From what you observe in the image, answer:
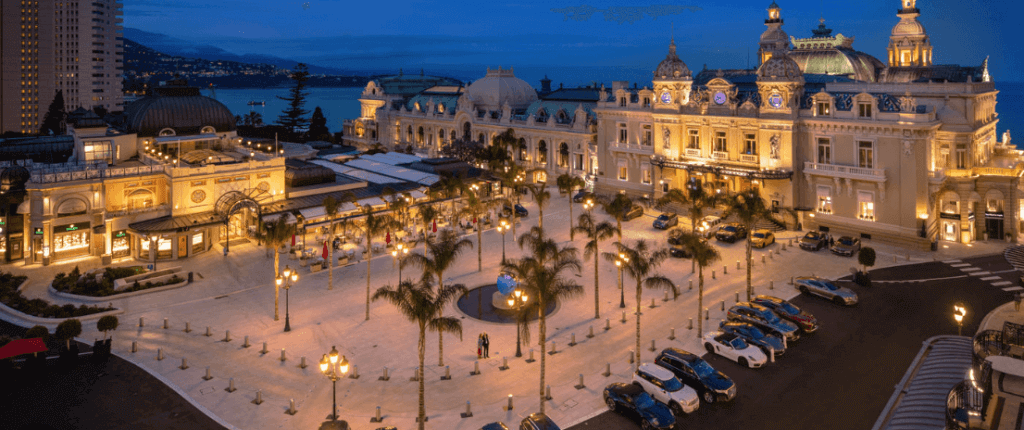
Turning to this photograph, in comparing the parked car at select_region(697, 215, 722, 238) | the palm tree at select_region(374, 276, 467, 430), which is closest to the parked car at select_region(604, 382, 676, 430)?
the palm tree at select_region(374, 276, 467, 430)

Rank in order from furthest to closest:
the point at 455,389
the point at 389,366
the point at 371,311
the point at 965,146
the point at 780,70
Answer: the point at 780,70
the point at 965,146
the point at 371,311
the point at 389,366
the point at 455,389

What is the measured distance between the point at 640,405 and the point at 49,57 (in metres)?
154

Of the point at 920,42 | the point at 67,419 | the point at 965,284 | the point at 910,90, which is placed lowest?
the point at 67,419

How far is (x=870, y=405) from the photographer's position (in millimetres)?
27719

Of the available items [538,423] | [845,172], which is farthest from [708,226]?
[538,423]

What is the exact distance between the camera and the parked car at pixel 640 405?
25.7 m

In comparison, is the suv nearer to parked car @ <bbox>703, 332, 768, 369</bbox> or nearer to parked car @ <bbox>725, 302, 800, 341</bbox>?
parked car @ <bbox>725, 302, 800, 341</bbox>

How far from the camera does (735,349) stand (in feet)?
106

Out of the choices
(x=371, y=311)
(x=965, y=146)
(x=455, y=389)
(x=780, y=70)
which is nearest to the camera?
(x=455, y=389)

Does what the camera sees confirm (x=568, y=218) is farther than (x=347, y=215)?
Yes

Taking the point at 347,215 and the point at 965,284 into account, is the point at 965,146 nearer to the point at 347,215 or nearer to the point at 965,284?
the point at 965,284

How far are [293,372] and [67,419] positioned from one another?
30.9 ft

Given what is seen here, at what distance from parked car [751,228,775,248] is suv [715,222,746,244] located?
1.76 meters

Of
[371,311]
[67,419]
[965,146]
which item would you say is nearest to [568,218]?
[371,311]
